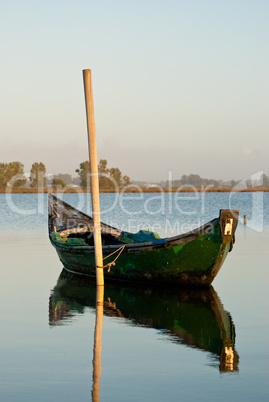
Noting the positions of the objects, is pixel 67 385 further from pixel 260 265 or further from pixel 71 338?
pixel 260 265

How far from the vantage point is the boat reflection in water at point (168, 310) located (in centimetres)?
1096

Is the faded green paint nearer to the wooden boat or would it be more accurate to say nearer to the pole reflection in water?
the wooden boat

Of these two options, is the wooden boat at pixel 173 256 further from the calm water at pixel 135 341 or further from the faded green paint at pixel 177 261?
the calm water at pixel 135 341

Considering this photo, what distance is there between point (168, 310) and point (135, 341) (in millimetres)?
3141

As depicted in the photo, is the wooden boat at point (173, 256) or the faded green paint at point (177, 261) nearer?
the wooden boat at point (173, 256)

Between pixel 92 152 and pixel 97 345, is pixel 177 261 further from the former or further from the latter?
pixel 97 345

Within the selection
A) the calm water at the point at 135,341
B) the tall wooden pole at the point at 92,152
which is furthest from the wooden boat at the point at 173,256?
the tall wooden pole at the point at 92,152

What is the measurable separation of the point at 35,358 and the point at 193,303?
5.87 metres

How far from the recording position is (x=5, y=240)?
32.3 m

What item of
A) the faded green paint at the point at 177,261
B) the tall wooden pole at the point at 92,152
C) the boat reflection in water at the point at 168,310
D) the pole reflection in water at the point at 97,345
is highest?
the tall wooden pole at the point at 92,152

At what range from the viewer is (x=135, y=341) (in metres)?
10.9

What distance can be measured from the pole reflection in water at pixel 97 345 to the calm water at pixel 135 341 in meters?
0.07

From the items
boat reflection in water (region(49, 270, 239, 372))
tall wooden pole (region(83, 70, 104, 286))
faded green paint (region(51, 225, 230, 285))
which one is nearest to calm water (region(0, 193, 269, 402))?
boat reflection in water (region(49, 270, 239, 372))

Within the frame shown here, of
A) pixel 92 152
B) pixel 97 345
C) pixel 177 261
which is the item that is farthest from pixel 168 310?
pixel 92 152
